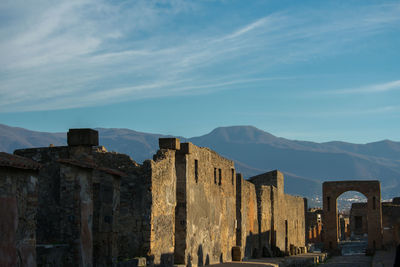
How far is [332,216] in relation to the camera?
4412 cm

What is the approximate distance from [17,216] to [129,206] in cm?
596

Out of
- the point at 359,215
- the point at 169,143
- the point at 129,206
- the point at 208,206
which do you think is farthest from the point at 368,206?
the point at 129,206

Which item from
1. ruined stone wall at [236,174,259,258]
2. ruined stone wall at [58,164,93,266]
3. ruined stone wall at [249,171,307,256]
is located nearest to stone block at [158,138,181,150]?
ruined stone wall at [58,164,93,266]

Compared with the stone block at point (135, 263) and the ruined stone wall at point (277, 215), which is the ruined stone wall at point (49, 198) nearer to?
the stone block at point (135, 263)

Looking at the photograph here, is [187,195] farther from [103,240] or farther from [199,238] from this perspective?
[103,240]

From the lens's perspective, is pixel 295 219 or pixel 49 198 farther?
pixel 295 219

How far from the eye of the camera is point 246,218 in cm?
2548

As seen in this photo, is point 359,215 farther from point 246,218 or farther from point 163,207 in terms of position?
point 163,207

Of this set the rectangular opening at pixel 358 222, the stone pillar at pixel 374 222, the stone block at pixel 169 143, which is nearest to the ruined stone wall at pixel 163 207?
the stone block at pixel 169 143

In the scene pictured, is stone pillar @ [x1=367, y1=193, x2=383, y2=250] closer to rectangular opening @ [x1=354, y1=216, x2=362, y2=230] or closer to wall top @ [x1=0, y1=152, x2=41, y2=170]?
Answer: rectangular opening @ [x1=354, y1=216, x2=362, y2=230]

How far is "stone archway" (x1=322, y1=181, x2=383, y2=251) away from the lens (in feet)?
139

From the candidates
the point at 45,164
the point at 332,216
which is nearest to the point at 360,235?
the point at 332,216

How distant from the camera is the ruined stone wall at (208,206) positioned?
58.3 feet

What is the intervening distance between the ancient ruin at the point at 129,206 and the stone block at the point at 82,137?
0.02 meters
